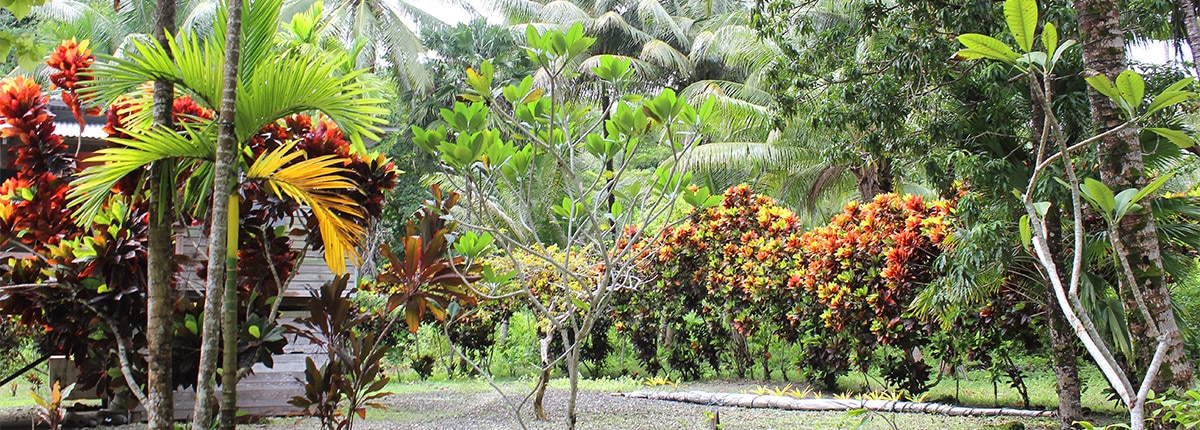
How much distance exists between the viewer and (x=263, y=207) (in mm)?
4758

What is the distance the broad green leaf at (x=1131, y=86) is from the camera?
7.64 ft

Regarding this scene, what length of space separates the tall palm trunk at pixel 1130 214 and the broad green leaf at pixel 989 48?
184cm

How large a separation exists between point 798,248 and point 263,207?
493cm

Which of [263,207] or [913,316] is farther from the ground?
[263,207]

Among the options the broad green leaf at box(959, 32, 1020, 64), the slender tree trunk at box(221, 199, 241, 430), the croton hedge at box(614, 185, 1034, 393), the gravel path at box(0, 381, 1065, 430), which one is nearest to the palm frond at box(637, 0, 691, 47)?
the croton hedge at box(614, 185, 1034, 393)

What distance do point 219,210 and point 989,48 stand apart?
2.90 metres

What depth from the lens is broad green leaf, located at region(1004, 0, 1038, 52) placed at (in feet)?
7.76

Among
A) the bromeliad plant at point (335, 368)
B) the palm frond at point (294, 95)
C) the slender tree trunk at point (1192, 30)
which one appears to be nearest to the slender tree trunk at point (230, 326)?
the palm frond at point (294, 95)

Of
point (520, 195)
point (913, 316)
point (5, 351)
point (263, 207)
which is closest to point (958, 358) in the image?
point (913, 316)

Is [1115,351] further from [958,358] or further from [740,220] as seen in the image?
[740,220]

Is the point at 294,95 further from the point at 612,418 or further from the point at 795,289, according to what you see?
the point at 795,289

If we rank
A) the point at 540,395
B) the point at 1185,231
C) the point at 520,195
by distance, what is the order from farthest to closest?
1. the point at 540,395
2. the point at 1185,231
3. the point at 520,195

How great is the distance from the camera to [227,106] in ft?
10.8

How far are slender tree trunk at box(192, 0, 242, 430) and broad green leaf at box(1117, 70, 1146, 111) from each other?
315 cm
